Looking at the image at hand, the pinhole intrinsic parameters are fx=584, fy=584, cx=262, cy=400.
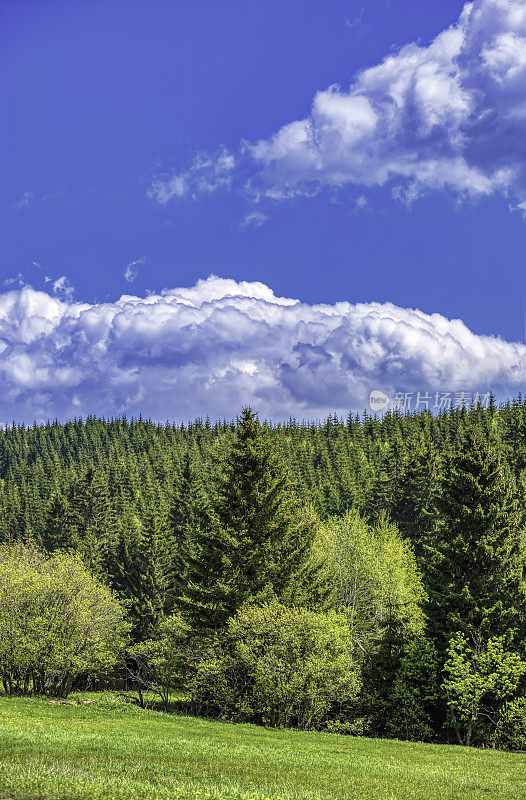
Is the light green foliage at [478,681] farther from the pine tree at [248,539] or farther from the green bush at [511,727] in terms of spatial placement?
the pine tree at [248,539]

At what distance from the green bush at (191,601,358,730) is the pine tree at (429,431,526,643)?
7411 mm

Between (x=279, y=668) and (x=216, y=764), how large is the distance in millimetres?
15144

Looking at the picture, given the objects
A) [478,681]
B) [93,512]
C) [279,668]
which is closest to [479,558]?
[478,681]

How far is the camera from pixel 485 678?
33.0 m

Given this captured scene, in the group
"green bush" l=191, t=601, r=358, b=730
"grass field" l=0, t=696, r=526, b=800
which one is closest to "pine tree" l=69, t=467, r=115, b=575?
"green bush" l=191, t=601, r=358, b=730

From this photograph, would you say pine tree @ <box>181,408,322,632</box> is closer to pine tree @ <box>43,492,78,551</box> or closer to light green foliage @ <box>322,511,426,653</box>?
light green foliage @ <box>322,511,426,653</box>

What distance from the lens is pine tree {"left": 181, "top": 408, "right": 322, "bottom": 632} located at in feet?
121

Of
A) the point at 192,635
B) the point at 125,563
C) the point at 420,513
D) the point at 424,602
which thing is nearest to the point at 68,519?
the point at 125,563

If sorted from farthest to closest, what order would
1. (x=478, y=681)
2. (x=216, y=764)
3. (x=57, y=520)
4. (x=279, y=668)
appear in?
(x=57, y=520)
(x=478, y=681)
(x=279, y=668)
(x=216, y=764)

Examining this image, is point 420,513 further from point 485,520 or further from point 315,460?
point 315,460

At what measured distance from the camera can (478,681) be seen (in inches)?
1273

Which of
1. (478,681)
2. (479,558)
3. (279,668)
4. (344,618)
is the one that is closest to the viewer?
(279,668)

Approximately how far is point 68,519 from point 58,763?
88554 mm

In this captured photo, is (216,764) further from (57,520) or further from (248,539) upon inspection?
(57,520)
